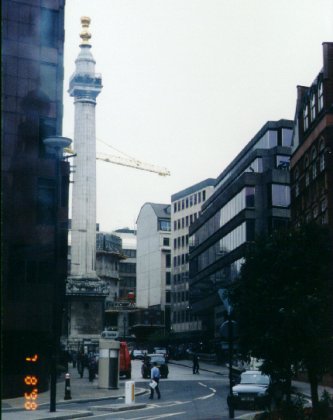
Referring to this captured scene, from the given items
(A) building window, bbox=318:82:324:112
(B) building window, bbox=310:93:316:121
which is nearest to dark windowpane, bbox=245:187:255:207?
(B) building window, bbox=310:93:316:121

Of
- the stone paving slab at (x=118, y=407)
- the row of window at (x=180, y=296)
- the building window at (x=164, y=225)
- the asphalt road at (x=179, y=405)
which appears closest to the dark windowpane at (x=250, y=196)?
the asphalt road at (x=179, y=405)

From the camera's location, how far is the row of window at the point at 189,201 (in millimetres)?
146188

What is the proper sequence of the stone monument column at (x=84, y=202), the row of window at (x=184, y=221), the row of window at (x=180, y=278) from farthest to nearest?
1. the row of window at (x=184, y=221)
2. the row of window at (x=180, y=278)
3. the stone monument column at (x=84, y=202)

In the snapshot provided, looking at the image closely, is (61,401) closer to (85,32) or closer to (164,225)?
(85,32)

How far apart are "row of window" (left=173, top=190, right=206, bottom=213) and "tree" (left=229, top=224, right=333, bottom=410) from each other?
11730cm

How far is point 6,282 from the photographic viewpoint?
44594 millimetres

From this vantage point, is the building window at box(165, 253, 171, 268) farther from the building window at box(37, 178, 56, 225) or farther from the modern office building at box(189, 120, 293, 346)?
the building window at box(37, 178, 56, 225)

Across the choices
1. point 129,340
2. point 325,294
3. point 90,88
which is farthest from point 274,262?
point 129,340

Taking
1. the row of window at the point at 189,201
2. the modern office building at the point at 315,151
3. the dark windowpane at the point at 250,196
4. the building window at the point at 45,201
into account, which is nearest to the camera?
the building window at the point at 45,201

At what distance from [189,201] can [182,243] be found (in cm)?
849

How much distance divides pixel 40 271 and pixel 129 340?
11613cm

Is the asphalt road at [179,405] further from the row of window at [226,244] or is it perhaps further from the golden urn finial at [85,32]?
the golden urn finial at [85,32]

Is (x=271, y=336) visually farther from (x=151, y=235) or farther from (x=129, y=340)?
(x=151, y=235)

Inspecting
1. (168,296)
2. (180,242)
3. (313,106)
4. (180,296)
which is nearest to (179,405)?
(313,106)
